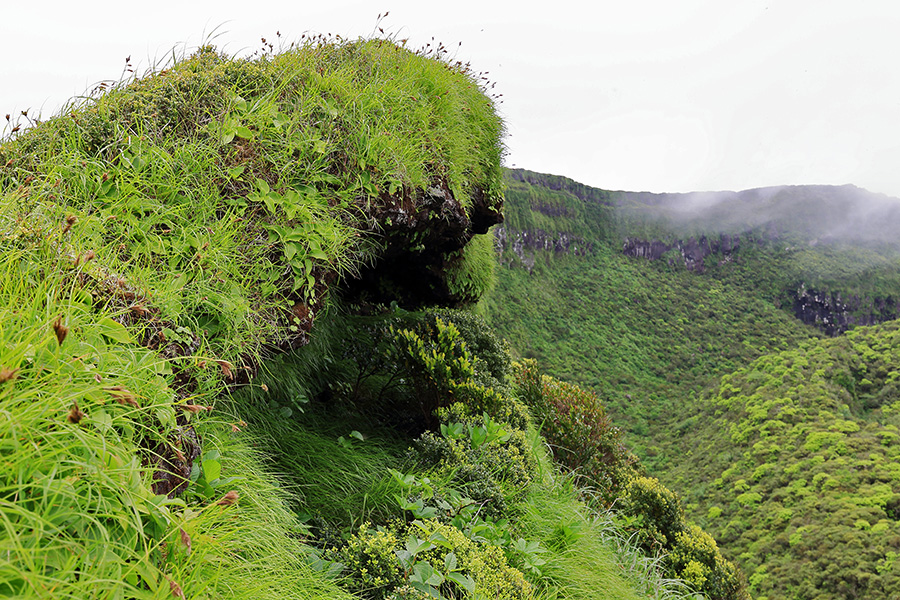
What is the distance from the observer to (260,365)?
3.26 metres

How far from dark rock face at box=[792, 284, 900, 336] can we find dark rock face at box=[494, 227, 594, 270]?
28063 mm

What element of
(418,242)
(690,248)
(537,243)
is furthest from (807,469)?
(690,248)

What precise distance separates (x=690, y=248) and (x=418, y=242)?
252ft

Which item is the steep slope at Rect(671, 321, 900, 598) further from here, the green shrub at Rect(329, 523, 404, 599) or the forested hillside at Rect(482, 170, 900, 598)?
the green shrub at Rect(329, 523, 404, 599)

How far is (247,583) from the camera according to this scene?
190 centimetres

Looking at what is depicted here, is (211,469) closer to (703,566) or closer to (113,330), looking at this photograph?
(113,330)

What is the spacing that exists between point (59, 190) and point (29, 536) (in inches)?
84.9

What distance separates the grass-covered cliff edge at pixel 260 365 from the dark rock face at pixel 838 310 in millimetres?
70283

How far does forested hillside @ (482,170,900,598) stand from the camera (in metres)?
27.0

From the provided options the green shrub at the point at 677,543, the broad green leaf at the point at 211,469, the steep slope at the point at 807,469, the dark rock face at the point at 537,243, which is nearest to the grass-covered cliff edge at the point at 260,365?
the broad green leaf at the point at 211,469

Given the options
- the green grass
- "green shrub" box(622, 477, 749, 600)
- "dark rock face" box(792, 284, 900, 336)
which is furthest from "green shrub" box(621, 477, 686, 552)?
"dark rock face" box(792, 284, 900, 336)

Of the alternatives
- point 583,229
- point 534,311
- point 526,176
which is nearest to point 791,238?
point 583,229

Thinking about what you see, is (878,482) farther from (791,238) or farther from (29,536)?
(791,238)

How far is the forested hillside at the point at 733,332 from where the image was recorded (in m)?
27.0
